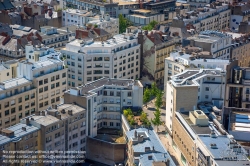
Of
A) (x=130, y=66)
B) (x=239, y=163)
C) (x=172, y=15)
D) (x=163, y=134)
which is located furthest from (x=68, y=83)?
(x=172, y=15)

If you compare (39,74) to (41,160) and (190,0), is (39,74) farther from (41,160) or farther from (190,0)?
(190,0)

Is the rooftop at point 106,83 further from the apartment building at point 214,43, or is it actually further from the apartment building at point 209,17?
the apartment building at point 209,17

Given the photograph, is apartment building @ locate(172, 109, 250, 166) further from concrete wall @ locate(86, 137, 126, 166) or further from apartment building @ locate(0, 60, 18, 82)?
apartment building @ locate(0, 60, 18, 82)

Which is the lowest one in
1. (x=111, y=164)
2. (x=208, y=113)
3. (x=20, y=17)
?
(x=111, y=164)

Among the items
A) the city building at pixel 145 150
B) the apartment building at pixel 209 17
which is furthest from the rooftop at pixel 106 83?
the apartment building at pixel 209 17

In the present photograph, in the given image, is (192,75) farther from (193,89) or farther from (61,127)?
(61,127)

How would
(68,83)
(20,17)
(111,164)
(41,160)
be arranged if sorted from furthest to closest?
(20,17)
(68,83)
(111,164)
(41,160)
